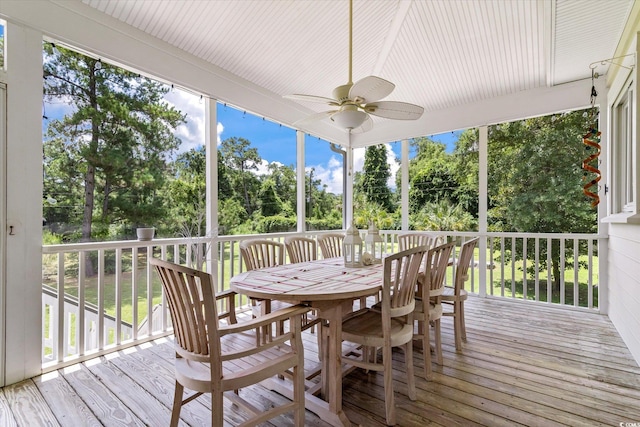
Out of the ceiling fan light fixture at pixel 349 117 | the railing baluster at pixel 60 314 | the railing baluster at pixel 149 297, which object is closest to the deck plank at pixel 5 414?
the railing baluster at pixel 60 314

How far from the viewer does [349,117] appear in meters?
2.40

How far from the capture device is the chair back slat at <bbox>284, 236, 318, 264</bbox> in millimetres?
3193

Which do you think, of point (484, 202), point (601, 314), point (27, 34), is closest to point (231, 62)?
point (27, 34)

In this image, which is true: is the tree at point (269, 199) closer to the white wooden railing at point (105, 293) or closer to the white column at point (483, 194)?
the white wooden railing at point (105, 293)

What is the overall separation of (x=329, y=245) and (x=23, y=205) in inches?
110

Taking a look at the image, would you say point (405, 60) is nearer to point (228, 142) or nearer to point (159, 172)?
point (228, 142)

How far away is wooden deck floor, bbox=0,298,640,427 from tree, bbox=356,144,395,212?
3206 millimetres

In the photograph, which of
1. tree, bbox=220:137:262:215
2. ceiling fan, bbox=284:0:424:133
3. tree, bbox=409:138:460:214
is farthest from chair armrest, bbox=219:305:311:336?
tree, bbox=409:138:460:214

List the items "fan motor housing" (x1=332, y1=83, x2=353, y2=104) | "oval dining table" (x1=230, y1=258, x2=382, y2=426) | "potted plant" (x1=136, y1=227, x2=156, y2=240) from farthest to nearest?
"potted plant" (x1=136, y1=227, x2=156, y2=240)
"fan motor housing" (x1=332, y1=83, x2=353, y2=104)
"oval dining table" (x1=230, y1=258, x2=382, y2=426)

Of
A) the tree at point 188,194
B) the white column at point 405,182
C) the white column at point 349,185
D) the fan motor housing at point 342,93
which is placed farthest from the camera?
the white column at point 349,185

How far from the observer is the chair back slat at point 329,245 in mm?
3691

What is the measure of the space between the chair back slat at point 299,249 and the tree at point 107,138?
139 centimetres

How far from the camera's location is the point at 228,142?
3928mm

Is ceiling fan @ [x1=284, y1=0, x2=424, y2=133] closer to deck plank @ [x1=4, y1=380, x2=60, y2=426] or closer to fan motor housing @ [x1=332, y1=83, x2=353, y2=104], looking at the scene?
fan motor housing @ [x1=332, y1=83, x2=353, y2=104]
